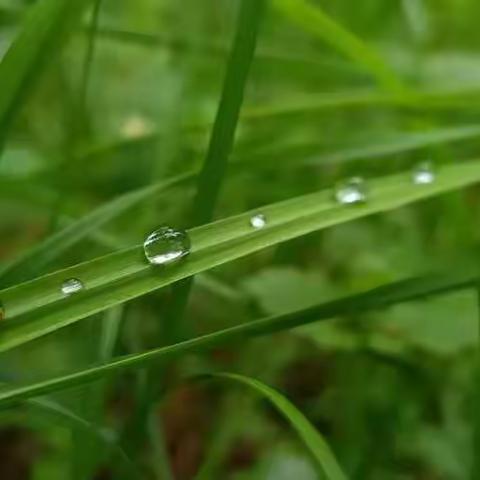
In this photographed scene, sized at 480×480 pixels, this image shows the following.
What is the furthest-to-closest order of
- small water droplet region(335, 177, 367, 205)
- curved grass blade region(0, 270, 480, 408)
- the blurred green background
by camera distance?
the blurred green background
small water droplet region(335, 177, 367, 205)
curved grass blade region(0, 270, 480, 408)

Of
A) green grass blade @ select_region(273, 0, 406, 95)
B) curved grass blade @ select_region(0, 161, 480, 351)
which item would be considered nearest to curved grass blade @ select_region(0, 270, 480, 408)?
curved grass blade @ select_region(0, 161, 480, 351)

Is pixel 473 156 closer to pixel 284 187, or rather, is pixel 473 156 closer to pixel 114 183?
pixel 284 187

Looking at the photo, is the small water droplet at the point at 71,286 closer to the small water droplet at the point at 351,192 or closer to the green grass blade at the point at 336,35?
the small water droplet at the point at 351,192

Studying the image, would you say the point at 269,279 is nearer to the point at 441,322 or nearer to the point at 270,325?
the point at 441,322

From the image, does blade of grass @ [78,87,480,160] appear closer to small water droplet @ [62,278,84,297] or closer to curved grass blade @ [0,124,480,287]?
curved grass blade @ [0,124,480,287]

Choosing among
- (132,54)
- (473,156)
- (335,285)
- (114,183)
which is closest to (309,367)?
(335,285)

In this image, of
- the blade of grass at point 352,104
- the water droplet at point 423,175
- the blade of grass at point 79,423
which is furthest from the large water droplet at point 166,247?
the blade of grass at point 352,104

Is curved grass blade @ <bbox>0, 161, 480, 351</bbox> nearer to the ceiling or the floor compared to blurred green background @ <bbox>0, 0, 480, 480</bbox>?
nearer to the floor
